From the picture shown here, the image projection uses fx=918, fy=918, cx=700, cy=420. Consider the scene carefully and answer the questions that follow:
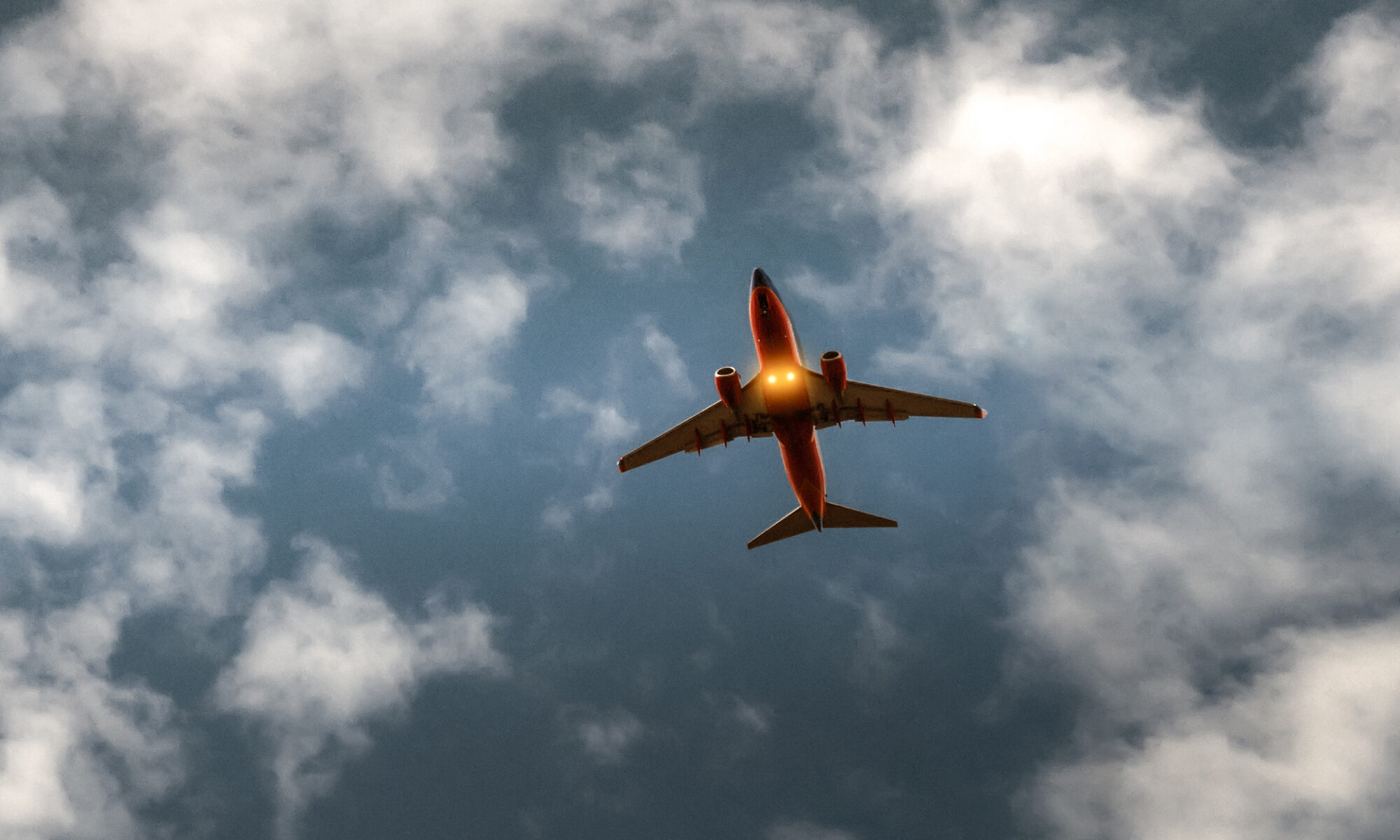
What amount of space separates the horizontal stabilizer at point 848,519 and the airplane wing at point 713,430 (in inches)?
327

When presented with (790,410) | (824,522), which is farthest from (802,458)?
(824,522)

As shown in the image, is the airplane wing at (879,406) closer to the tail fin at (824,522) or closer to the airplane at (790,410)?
the airplane at (790,410)

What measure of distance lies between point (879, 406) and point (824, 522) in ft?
28.9

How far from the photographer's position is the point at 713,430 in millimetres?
57844

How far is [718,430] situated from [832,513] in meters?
9.86

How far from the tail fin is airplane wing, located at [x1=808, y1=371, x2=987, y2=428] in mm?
7072

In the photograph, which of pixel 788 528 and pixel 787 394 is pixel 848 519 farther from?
pixel 787 394

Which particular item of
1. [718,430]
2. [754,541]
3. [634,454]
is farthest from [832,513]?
[634,454]

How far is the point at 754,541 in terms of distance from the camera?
6084 cm

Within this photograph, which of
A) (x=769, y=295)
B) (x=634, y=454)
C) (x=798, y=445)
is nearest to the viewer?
(x=769, y=295)

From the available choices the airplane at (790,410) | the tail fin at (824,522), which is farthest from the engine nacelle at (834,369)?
the tail fin at (824,522)

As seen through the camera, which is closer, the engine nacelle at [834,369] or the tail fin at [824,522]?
the engine nacelle at [834,369]

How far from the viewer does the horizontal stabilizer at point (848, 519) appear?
60.8m

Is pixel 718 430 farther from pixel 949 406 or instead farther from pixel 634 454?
pixel 949 406
